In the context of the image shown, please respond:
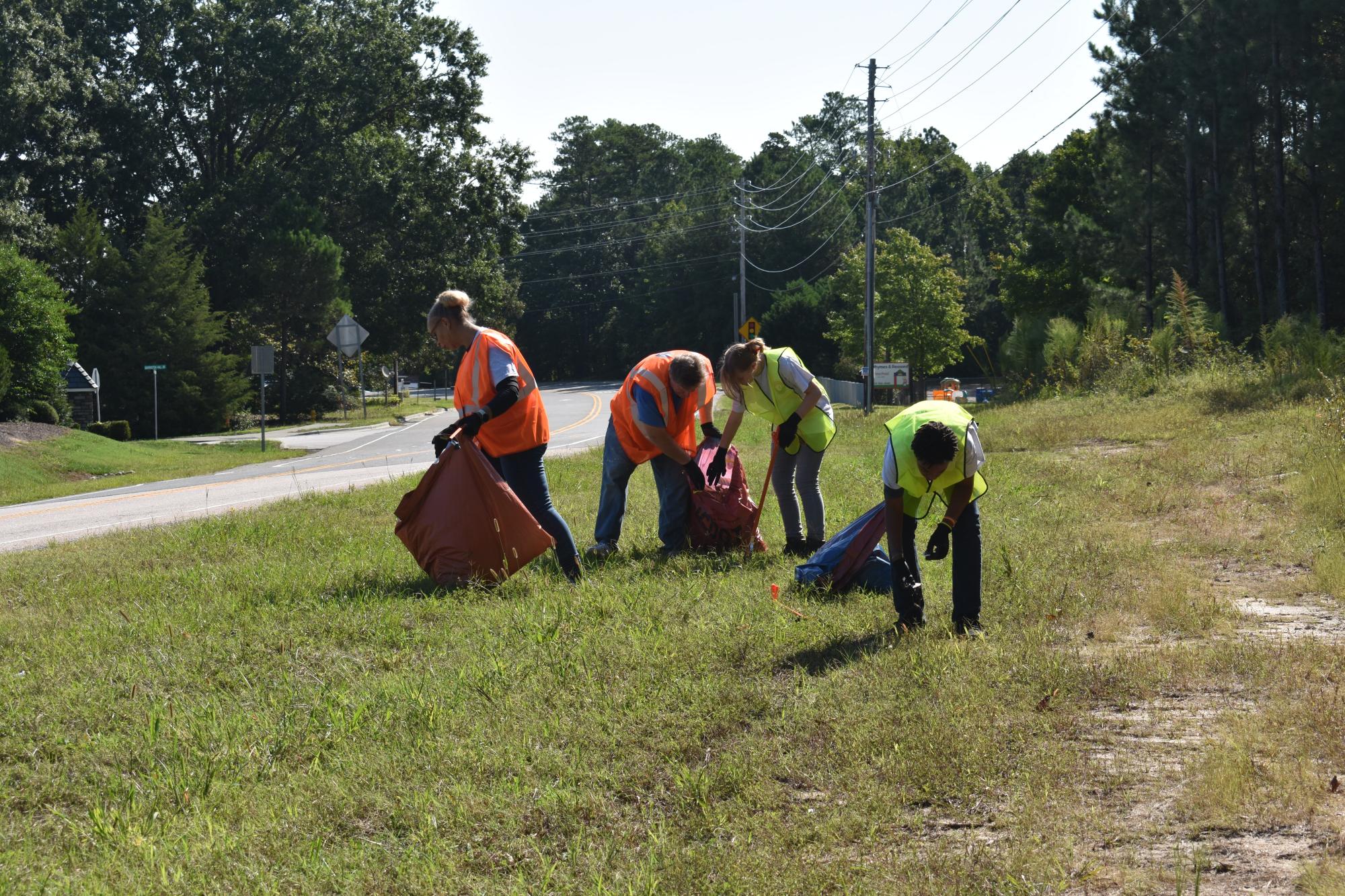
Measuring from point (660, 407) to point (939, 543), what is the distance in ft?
9.46

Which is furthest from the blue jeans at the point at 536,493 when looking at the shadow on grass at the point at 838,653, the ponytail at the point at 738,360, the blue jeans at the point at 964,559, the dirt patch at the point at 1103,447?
the dirt patch at the point at 1103,447

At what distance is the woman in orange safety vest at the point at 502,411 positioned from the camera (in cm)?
755

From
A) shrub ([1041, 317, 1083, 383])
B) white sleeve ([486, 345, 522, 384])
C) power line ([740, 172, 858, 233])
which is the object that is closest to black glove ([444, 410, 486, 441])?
white sleeve ([486, 345, 522, 384])

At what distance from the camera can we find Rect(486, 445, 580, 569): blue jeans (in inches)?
308

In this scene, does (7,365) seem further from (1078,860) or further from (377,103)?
(1078,860)

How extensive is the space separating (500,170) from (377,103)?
5.79 m

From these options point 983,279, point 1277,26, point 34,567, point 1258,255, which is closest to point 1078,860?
point 34,567

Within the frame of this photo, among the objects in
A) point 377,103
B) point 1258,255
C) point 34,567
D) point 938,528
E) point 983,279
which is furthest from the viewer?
point 983,279

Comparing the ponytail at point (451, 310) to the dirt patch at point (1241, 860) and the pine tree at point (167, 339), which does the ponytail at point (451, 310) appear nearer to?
the dirt patch at point (1241, 860)

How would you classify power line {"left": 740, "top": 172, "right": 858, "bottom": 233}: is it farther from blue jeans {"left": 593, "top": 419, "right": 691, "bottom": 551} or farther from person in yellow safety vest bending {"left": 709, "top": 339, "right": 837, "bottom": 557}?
person in yellow safety vest bending {"left": 709, "top": 339, "right": 837, "bottom": 557}

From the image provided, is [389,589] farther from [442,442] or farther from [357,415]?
[357,415]

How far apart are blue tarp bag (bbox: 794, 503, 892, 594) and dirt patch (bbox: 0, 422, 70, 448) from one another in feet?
69.9

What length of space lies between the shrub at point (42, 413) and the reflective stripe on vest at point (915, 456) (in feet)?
91.8

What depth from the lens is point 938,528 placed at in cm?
588
